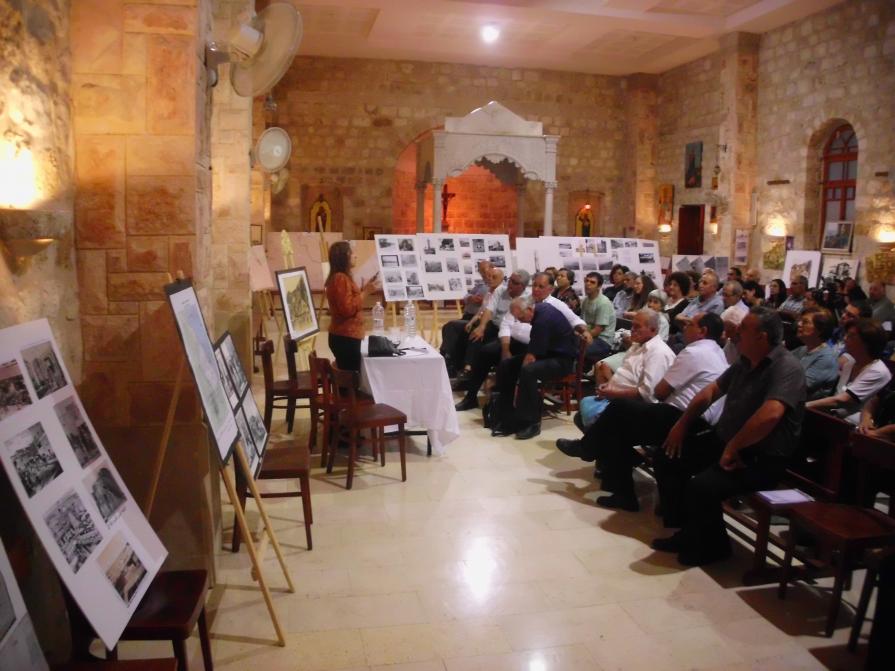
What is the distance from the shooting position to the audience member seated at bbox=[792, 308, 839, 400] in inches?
183

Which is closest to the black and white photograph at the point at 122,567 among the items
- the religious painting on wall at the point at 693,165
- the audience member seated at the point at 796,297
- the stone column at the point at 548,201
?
the audience member seated at the point at 796,297

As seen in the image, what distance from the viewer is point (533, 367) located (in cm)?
591

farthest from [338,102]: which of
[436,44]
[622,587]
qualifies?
[622,587]

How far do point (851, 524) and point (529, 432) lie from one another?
2.99m

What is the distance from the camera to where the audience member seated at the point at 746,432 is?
11.5 feet

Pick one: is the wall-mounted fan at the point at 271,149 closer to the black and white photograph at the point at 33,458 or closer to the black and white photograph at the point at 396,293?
the black and white photograph at the point at 396,293

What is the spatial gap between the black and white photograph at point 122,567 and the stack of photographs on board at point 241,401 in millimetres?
911

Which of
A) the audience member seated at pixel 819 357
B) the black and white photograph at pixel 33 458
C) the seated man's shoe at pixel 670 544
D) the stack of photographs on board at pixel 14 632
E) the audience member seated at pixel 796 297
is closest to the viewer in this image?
the stack of photographs on board at pixel 14 632

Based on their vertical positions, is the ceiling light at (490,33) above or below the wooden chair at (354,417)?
above

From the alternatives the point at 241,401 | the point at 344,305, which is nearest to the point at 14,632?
the point at 241,401

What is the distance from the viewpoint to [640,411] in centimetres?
427

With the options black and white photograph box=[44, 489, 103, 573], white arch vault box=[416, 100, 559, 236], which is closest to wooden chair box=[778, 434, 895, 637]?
black and white photograph box=[44, 489, 103, 573]

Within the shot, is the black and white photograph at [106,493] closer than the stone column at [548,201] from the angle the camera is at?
Yes

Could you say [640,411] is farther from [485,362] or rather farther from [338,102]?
[338,102]
